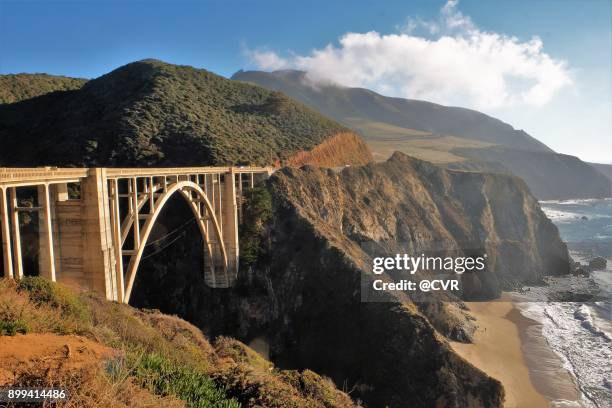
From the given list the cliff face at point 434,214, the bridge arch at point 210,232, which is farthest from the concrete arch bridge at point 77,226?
the cliff face at point 434,214

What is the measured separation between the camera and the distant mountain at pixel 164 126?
38906 mm

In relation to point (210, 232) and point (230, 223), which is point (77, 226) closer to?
point (210, 232)

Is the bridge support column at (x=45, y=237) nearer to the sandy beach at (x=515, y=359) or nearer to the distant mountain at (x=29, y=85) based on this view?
the sandy beach at (x=515, y=359)

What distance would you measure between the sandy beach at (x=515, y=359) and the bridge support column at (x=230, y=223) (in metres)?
16.8

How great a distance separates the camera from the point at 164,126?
43.2m

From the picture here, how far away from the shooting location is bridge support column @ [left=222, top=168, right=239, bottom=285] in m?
28.3

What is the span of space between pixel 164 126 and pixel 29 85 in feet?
99.2

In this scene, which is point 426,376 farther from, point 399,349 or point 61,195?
point 61,195

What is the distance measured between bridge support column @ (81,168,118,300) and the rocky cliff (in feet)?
45.6

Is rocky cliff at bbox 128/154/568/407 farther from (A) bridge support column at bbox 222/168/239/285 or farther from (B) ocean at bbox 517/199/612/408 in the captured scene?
(B) ocean at bbox 517/199/612/408

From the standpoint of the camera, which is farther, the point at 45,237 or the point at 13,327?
the point at 45,237

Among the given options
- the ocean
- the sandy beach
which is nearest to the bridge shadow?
the sandy beach

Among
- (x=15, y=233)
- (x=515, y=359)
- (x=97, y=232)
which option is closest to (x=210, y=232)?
Result: (x=97, y=232)

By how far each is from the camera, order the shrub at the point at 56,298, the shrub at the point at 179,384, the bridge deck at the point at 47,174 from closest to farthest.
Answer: the shrub at the point at 179,384
the shrub at the point at 56,298
the bridge deck at the point at 47,174
